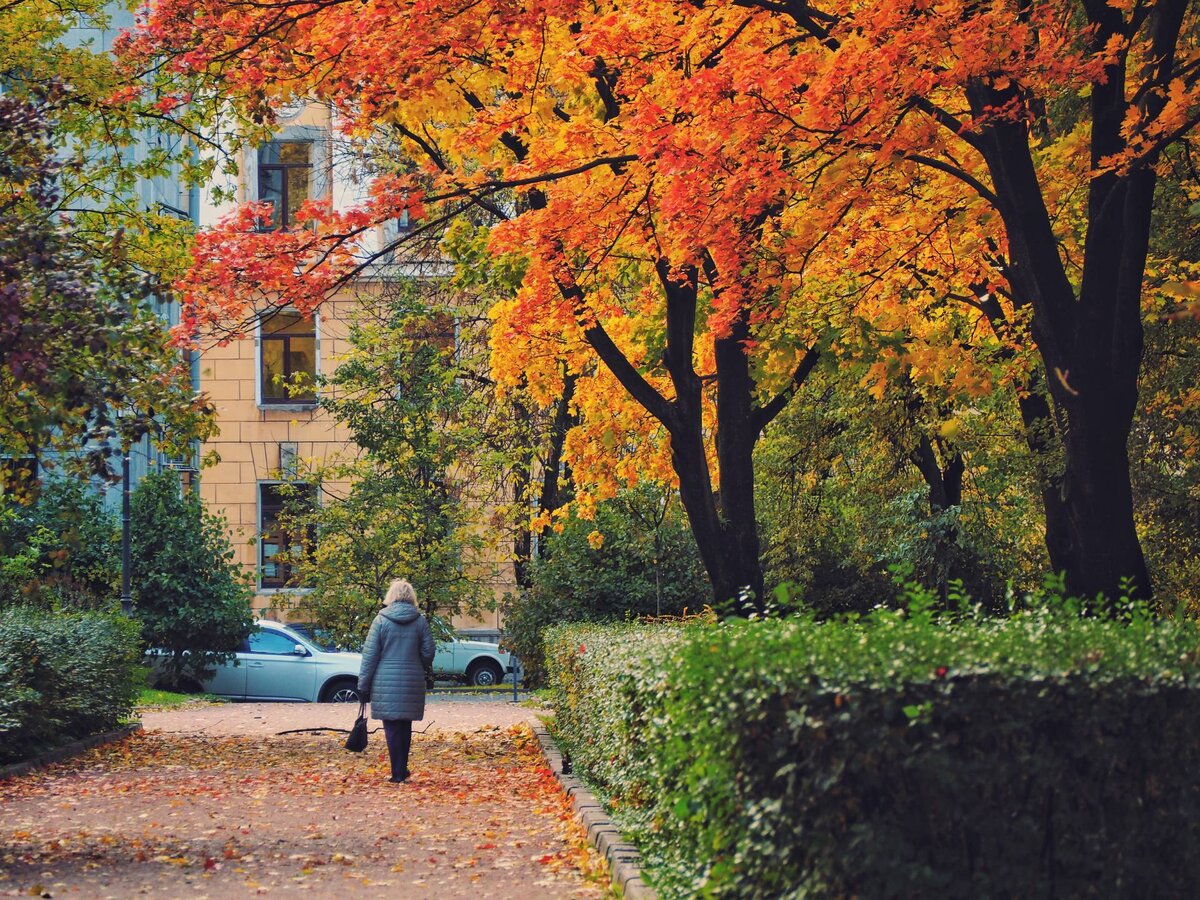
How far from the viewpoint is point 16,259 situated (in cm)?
921

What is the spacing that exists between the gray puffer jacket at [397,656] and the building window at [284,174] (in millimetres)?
26131

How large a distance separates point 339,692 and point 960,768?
2551 centimetres

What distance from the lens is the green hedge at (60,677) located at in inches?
581

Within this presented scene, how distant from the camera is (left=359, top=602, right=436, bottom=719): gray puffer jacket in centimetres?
1435

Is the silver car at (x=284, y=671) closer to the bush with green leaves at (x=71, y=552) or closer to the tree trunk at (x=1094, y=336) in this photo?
the bush with green leaves at (x=71, y=552)

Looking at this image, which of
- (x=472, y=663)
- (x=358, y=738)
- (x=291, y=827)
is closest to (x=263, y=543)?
(x=472, y=663)

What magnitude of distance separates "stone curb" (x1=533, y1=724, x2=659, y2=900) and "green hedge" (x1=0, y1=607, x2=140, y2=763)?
5.43 metres

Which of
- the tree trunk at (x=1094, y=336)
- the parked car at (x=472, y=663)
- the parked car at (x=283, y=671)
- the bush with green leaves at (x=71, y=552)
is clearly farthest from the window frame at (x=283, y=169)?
the tree trunk at (x=1094, y=336)

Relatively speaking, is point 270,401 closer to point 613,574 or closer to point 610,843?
point 613,574

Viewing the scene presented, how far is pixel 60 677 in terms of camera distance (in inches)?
653

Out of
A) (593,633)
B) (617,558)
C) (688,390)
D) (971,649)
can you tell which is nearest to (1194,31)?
(688,390)

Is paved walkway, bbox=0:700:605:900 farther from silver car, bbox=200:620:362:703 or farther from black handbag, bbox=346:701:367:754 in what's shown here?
silver car, bbox=200:620:362:703

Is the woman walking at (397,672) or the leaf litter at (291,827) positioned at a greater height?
the woman walking at (397,672)

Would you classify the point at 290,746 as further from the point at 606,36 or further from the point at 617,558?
the point at 606,36
